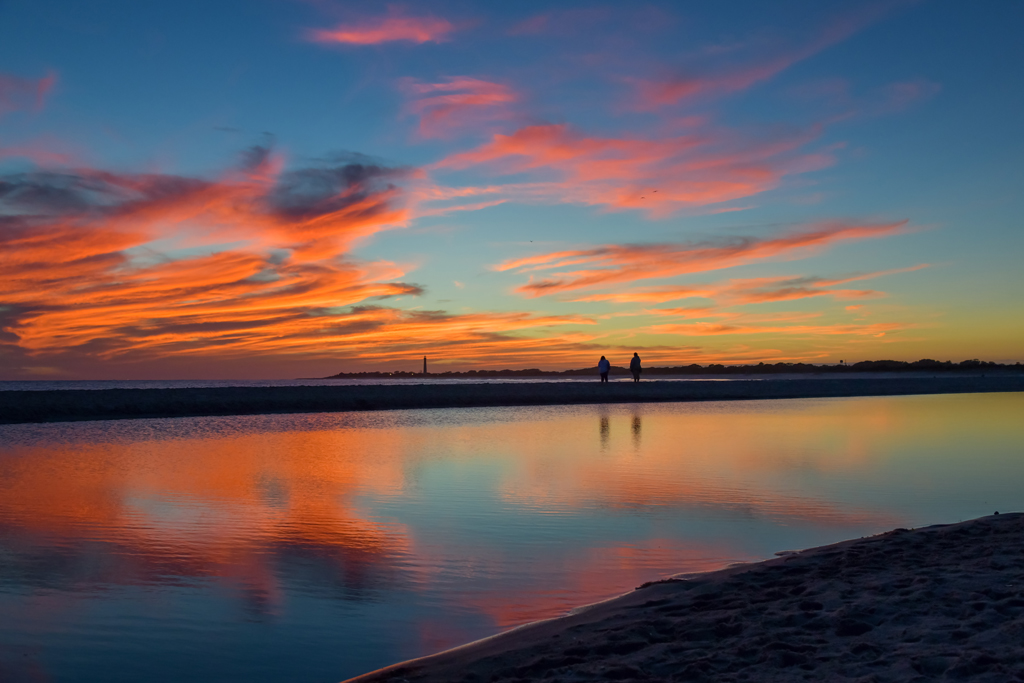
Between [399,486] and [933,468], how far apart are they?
8669 mm

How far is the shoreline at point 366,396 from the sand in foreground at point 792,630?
77.6 feet

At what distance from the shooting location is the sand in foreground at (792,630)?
4230 mm

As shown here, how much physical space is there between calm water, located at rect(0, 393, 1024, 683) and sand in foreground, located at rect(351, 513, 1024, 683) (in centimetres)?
43

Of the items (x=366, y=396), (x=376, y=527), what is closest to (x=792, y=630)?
(x=376, y=527)

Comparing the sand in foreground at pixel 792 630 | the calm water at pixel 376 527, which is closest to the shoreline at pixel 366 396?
the calm water at pixel 376 527

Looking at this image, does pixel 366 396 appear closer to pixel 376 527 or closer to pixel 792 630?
pixel 376 527

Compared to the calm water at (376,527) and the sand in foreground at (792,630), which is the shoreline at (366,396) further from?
the sand in foreground at (792,630)

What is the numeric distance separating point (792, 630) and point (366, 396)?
29040 mm

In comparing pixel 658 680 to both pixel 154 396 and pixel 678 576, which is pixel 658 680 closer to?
pixel 678 576

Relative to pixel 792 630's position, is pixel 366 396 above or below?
above

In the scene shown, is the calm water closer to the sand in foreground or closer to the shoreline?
the sand in foreground

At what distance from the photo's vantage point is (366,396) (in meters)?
32.7

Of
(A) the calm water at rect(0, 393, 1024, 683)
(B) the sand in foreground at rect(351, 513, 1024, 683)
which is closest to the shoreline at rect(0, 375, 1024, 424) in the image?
(A) the calm water at rect(0, 393, 1024, 683)

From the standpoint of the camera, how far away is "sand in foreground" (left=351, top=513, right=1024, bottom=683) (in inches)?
167
